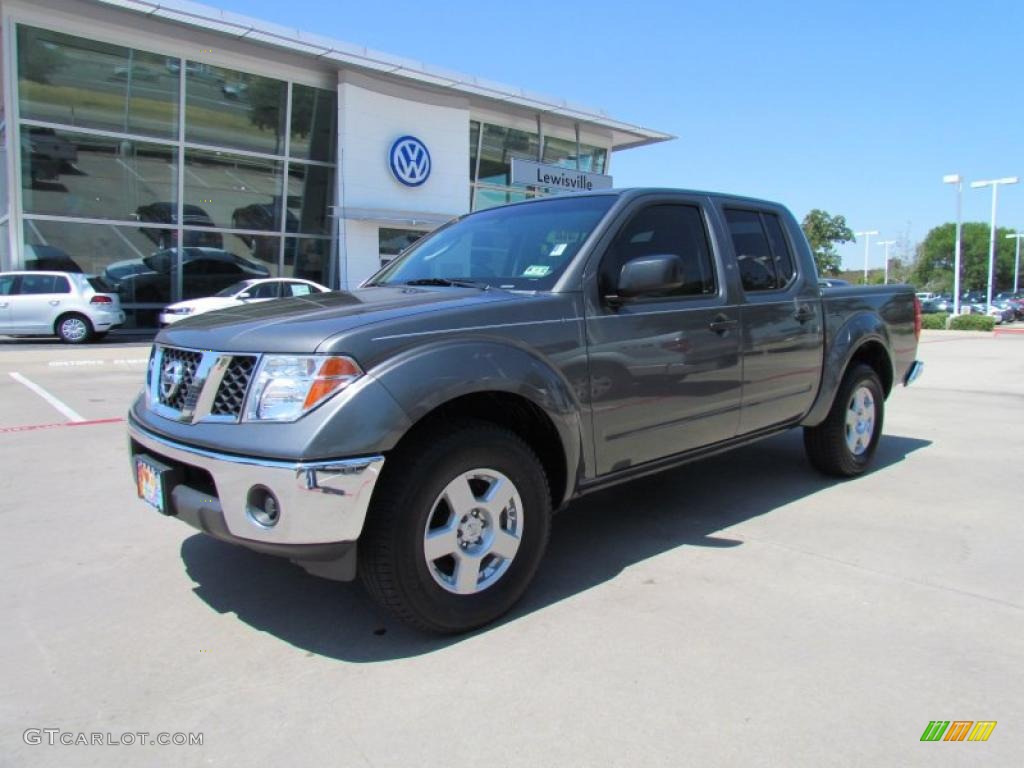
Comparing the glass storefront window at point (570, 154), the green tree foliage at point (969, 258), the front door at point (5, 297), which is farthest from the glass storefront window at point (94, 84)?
the green tree foliage at point (969, 258)

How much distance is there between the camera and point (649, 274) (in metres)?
3.37

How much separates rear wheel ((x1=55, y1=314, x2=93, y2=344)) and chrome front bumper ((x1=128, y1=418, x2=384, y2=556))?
1572cm

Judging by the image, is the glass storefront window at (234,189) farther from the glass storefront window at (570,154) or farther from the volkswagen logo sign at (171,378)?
the volkswagen logo sign at (171,378)

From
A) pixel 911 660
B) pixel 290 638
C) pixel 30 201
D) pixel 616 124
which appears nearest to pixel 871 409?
pixel 911 660

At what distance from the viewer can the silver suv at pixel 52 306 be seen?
15.7 m

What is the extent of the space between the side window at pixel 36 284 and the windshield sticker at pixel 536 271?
624 inches

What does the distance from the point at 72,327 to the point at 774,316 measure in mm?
16046

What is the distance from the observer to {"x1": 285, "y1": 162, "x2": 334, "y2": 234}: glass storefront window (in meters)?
22.0

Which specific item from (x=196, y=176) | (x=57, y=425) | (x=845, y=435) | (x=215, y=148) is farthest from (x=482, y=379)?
(x=215, y=148)

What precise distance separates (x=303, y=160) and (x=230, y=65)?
3.14m

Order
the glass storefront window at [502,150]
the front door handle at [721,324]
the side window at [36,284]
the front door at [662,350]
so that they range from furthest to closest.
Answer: the glass storefront window at [502,150]
the side window at [36,284]
the front door handle at [721,324]
the front door at [662,350]

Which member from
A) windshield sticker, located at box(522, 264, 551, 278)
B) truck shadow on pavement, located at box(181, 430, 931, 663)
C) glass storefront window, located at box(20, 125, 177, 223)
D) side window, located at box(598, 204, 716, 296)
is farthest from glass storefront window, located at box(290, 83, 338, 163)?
windshield sticker, located at box(522, 264, 551, 278)

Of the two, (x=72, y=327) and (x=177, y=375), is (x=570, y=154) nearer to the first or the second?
(x=72, y=327)

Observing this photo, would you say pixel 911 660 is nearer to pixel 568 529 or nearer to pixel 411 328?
pixel 568 529
